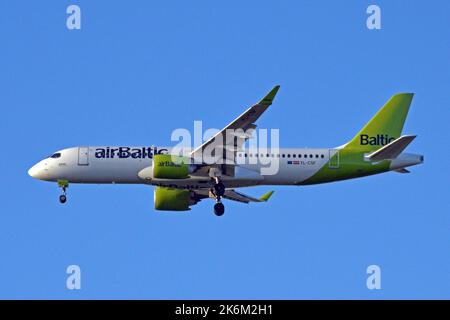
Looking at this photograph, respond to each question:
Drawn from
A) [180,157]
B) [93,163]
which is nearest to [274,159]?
[180,157]

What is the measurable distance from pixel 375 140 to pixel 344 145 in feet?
7.46

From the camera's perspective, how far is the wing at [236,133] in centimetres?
7174

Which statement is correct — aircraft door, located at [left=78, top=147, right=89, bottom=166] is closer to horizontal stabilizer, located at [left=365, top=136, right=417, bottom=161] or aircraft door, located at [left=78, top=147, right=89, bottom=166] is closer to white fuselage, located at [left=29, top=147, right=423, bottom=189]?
white fuselage, located at [left=29, top=147, right=423, bottom=189]

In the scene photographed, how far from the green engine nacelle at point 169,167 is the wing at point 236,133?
1.13 meters

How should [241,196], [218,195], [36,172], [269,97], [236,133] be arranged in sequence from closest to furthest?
[269,97] < [236,133] < [218,195] < [36,172] < [241,196]

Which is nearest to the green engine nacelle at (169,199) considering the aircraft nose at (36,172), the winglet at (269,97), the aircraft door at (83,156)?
the aircraft door at (83,156)

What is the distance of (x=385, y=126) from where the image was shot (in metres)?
84.7

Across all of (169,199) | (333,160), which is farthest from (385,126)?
(169,199)

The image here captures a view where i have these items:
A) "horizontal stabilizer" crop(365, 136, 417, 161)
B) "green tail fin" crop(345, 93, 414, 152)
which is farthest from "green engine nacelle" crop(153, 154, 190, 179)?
"horizontal stabilizer" crop(365, 136, 417, 161)

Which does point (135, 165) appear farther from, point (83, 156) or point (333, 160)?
point (333, 160)

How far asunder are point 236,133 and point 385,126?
576 inches

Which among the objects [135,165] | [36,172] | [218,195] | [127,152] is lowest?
[218,195]

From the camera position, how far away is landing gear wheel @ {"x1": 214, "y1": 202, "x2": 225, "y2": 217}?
79438 millimetres

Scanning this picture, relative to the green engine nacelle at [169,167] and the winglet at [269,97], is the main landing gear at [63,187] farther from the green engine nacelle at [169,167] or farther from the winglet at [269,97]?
the winglet at [269,97]
